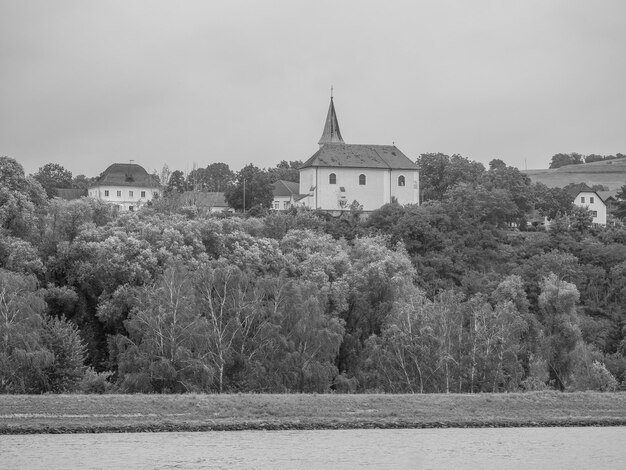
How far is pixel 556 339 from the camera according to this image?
250ft

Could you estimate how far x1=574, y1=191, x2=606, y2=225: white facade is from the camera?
140712 millimetres

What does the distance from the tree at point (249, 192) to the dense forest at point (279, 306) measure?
17.8 m

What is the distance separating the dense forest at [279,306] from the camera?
162 feet

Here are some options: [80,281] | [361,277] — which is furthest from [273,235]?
[80,281]

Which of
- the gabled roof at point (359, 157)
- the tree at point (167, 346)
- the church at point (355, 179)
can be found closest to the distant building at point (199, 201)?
the church at point (355, 179)

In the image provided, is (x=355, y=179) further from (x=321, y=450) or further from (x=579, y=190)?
(x=321, y=450)

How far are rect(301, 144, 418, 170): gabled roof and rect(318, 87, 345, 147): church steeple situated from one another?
1171 cm

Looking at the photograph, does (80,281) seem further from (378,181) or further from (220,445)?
(378,181)

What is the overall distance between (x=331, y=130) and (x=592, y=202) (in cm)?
3664

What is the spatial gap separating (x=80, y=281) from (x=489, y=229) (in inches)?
2278

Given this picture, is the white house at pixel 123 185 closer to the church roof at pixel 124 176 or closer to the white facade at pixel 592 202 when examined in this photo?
the church roof at pixel 124 176

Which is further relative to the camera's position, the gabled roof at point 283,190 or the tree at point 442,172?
the tree at point 442,172

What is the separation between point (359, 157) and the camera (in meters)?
119

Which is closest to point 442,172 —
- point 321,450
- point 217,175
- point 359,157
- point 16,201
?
point 359,157
